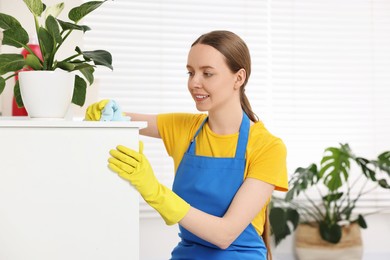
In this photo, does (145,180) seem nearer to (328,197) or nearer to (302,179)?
(302,179)

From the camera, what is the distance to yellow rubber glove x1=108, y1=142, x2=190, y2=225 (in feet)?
3.42

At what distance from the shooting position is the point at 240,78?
5.57ft

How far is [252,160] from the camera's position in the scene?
164 cm

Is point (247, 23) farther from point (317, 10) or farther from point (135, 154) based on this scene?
point (135, 154)

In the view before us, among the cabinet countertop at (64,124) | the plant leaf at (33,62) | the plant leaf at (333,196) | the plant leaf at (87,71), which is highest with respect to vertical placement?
the plant leaf at (33,62)

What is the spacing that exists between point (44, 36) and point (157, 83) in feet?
6.66

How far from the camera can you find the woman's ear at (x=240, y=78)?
1685 millimetres

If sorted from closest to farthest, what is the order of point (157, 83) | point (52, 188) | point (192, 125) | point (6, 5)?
1. point (52, 188)
2. point (192, 125)
3. point (6, 5)
4. point (157, 83)

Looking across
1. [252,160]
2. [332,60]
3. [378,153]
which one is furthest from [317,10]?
[252,160]

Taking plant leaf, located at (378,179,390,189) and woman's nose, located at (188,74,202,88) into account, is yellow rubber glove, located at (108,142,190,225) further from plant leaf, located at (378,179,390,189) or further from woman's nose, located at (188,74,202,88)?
plant leaf, located at (378,179,390,189)

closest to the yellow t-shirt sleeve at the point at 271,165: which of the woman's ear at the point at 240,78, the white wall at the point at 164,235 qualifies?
the woman's ear at the point at 240,78

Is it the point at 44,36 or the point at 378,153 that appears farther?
the point at 378,153

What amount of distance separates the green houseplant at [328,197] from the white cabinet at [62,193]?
85.5 inches

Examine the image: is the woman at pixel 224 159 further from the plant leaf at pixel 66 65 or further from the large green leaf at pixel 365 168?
the large green leaf at pixel 365 168
